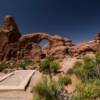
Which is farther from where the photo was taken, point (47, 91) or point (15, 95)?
point (15, 95)

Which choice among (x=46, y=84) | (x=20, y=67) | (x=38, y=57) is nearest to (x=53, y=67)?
(x=46, y=84)

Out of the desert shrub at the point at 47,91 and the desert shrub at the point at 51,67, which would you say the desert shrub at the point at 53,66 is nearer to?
the desert shrub at the point at 51,67

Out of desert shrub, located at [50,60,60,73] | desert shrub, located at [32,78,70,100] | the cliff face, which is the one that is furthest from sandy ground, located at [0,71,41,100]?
the cliff face

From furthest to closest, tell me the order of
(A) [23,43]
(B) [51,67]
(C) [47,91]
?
(A) [23,43] < (B) [51,67] < (C) [47,91]

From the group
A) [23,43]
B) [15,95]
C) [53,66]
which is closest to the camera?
[15,95]

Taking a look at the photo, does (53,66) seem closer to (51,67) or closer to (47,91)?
(51,67)

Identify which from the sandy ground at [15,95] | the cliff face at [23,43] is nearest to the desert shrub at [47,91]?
the sandy ground at [15,95]

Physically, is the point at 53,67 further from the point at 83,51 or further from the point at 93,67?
the point at 83,51

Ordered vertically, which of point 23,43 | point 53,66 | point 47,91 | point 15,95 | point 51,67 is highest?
point 23,43

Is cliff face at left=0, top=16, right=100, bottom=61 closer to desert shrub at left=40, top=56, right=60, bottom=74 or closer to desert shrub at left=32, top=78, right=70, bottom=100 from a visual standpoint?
desert shrub at left=40, top=56, right=60, bottom=74

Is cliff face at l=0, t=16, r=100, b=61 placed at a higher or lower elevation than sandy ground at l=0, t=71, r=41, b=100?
higher

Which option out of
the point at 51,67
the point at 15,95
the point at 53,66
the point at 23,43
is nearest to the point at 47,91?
the point at 15,95

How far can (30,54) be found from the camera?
6200cm

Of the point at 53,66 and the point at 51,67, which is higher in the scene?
the point at 53,66
